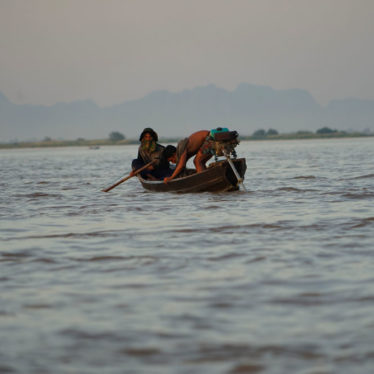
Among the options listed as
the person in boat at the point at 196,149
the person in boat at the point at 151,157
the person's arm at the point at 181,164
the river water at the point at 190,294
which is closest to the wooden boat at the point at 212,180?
the person's arm at the point at 181,164

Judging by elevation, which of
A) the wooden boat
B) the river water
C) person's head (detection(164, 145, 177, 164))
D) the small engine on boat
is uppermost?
the small engine on boat

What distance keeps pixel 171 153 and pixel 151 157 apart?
64cm

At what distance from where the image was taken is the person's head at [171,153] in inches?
710

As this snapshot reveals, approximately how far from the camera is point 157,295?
20.1 ft

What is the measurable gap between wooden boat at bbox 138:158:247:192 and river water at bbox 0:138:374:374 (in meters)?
4.25

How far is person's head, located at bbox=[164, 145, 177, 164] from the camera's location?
18.0 metres

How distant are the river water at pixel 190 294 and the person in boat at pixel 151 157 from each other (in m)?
6.34

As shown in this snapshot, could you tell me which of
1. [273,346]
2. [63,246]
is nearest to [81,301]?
[273,346]

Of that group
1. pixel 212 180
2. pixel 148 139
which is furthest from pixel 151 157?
pixel 212 180

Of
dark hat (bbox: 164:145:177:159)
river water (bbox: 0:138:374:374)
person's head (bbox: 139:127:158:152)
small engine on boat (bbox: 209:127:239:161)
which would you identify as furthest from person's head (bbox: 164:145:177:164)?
river water (bbox: 0:138:374:374)

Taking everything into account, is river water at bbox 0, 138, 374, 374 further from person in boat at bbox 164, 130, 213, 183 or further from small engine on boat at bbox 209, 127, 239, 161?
person in boat at bbox 164, 130, 213, 183

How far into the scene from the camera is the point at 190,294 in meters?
6.11

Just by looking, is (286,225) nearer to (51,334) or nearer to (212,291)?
(212,291)

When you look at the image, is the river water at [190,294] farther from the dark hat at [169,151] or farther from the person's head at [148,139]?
the person's head at [148,139]
